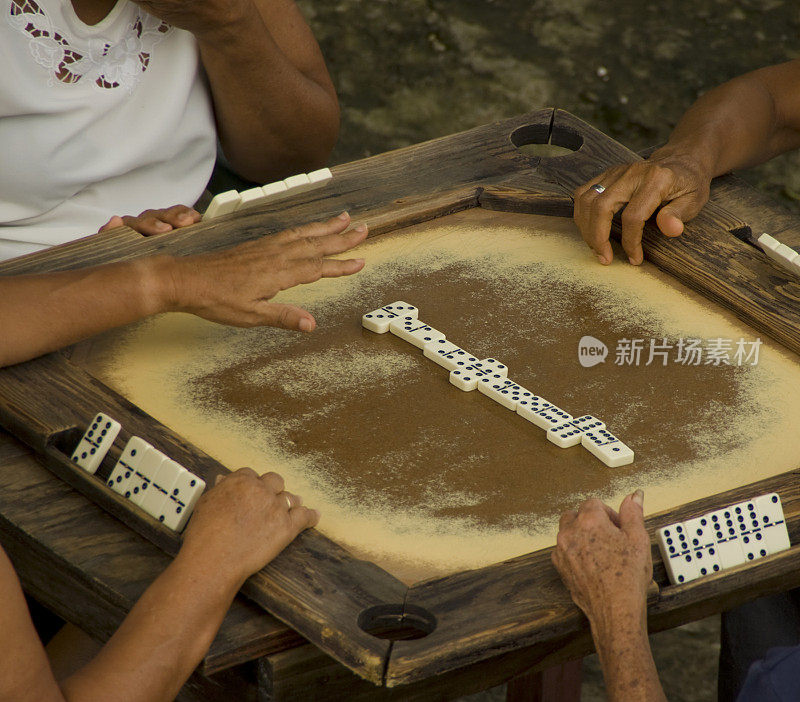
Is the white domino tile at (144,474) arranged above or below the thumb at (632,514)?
below

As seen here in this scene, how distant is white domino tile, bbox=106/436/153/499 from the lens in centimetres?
164

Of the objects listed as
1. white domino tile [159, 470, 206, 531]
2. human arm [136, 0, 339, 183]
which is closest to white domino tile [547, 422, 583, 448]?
white domino tile [159, 470, 206, 531]

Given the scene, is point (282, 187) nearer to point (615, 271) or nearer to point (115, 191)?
point (115, 191)

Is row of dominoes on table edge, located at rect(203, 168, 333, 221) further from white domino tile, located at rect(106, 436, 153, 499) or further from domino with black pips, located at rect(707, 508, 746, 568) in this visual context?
domino with black pips, located at rect(707, 508, 746, 568)

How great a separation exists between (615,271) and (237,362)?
0.70 meters

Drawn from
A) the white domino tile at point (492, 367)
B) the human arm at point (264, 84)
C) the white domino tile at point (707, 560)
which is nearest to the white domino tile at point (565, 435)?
the white domino tile at point (492, 367)

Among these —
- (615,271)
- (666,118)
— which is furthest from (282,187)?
(666,118)

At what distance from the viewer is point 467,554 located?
5.13 feet

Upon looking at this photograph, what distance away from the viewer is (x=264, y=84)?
8.27ft

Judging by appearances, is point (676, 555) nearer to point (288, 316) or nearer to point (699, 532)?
point (699, 532)

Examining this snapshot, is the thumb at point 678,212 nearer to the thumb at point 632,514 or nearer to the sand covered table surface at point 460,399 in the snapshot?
the sand covered table surface at point 460,399

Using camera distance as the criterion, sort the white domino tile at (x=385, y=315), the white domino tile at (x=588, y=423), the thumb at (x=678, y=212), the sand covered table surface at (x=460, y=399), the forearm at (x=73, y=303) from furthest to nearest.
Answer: the thumb at (x=678, y=212) < the white domino tile at (x=385, y=315) < the forearm at (x=73, y=303) < the white domino tile at (x=588, y=423) < the sand covered table surface at (x=460, y=399)

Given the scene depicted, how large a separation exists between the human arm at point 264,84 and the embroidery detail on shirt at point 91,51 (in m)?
0.12

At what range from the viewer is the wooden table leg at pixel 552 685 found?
2.31 metres
